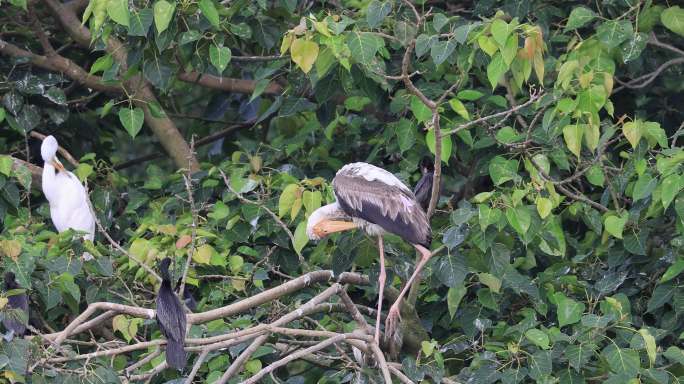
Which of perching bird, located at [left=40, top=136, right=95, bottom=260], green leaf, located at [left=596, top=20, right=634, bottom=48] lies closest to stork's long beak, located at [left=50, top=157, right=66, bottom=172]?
perching bird, located at [left=40, top=136, right=95, bottom=260]

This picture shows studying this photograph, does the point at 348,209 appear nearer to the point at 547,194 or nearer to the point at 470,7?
the point at 547,194

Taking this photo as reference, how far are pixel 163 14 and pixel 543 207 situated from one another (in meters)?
1.86

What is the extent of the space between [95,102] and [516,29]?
3.49 m

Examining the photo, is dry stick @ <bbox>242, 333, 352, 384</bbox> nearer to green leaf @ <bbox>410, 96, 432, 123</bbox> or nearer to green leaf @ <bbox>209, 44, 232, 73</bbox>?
green leaf @ <bbox>410, 96, 432, 123</bbox>

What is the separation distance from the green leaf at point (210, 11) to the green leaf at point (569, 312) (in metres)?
1.90

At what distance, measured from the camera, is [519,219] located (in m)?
5.18

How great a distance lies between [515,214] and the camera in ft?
17.0

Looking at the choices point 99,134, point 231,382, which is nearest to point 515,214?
point 231,382

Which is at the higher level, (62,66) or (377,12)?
(377,12)

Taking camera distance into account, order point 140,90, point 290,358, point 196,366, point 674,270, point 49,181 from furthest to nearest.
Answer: point 49,181 → point 140,90 → point 674,270 → point 196,366 → point 290,358

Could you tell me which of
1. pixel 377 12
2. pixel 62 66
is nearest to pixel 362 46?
pixel 377 12

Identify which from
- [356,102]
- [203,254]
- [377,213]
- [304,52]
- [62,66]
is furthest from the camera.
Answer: [62,66]

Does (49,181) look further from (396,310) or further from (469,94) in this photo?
(396,310)

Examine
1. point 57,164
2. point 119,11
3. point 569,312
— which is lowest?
point 57,164
